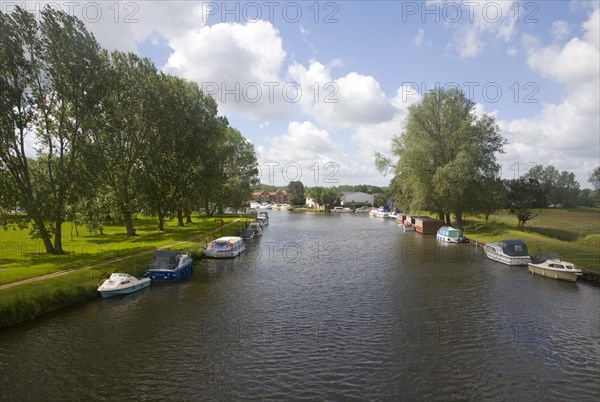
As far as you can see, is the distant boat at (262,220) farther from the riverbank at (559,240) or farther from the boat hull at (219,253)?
the riverbank at (559,240)

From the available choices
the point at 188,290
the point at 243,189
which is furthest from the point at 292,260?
the point at 243,189

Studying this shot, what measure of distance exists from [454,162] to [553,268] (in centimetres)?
3249

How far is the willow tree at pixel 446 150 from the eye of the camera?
70938mm

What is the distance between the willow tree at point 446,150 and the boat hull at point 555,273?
28238 mm

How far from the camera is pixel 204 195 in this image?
71438 millimetres

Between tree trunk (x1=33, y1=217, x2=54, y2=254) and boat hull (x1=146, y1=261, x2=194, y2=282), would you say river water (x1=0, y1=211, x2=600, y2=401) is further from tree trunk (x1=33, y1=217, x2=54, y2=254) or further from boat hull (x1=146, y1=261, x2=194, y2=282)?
tree trunk (x1=33, y1=217, x2=54, y2=254)

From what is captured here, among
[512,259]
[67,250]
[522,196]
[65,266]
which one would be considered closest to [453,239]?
[522,196]

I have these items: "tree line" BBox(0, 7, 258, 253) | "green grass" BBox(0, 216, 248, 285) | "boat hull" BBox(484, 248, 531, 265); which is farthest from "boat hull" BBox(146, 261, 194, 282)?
"boat hull" BBox(484, 248, 531, 265)

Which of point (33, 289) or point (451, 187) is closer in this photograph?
point (33, 289)

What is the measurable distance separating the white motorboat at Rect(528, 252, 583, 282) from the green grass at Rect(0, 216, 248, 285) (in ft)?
147

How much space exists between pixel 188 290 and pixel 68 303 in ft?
31.9

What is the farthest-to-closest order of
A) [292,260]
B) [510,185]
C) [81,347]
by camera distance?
[510,185], [292,260], [81,347]

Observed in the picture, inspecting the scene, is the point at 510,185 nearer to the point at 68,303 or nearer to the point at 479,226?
the point at 479,226

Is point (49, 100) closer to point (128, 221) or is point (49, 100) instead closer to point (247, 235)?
point (128, 221)
